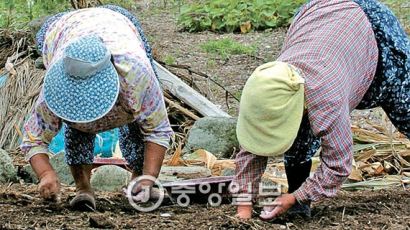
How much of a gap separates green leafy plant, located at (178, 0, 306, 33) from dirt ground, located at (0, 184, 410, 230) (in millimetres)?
6440

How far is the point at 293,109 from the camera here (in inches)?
144

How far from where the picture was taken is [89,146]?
4469mm

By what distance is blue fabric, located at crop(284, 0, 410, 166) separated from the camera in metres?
4.26

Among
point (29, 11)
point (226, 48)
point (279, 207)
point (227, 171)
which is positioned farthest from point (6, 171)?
point (29, 11)

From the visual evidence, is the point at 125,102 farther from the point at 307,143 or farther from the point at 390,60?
the point at 390,60

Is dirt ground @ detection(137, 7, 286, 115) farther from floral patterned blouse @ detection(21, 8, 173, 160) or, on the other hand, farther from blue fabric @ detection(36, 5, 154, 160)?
floral patterned blouse @ detection(21, 8, 173, 160)

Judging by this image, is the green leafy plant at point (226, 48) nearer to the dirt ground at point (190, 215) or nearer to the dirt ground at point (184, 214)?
the dirt ground at point (184, 214)

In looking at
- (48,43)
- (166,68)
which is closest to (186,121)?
(166,68)

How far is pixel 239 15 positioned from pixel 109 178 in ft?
20.5

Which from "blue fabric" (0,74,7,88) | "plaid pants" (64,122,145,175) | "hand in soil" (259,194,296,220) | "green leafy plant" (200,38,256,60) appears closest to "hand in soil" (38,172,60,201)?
"plaid pants" (64,122,145,175)

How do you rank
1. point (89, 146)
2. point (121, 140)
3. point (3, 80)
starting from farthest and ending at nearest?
1. point (3, 80)
2. point (121, 140)
3. point (89, 146)

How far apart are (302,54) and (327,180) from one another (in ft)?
1.76

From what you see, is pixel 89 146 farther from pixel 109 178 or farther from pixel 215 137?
pixel 215 137

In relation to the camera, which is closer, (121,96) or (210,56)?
(121,96)
